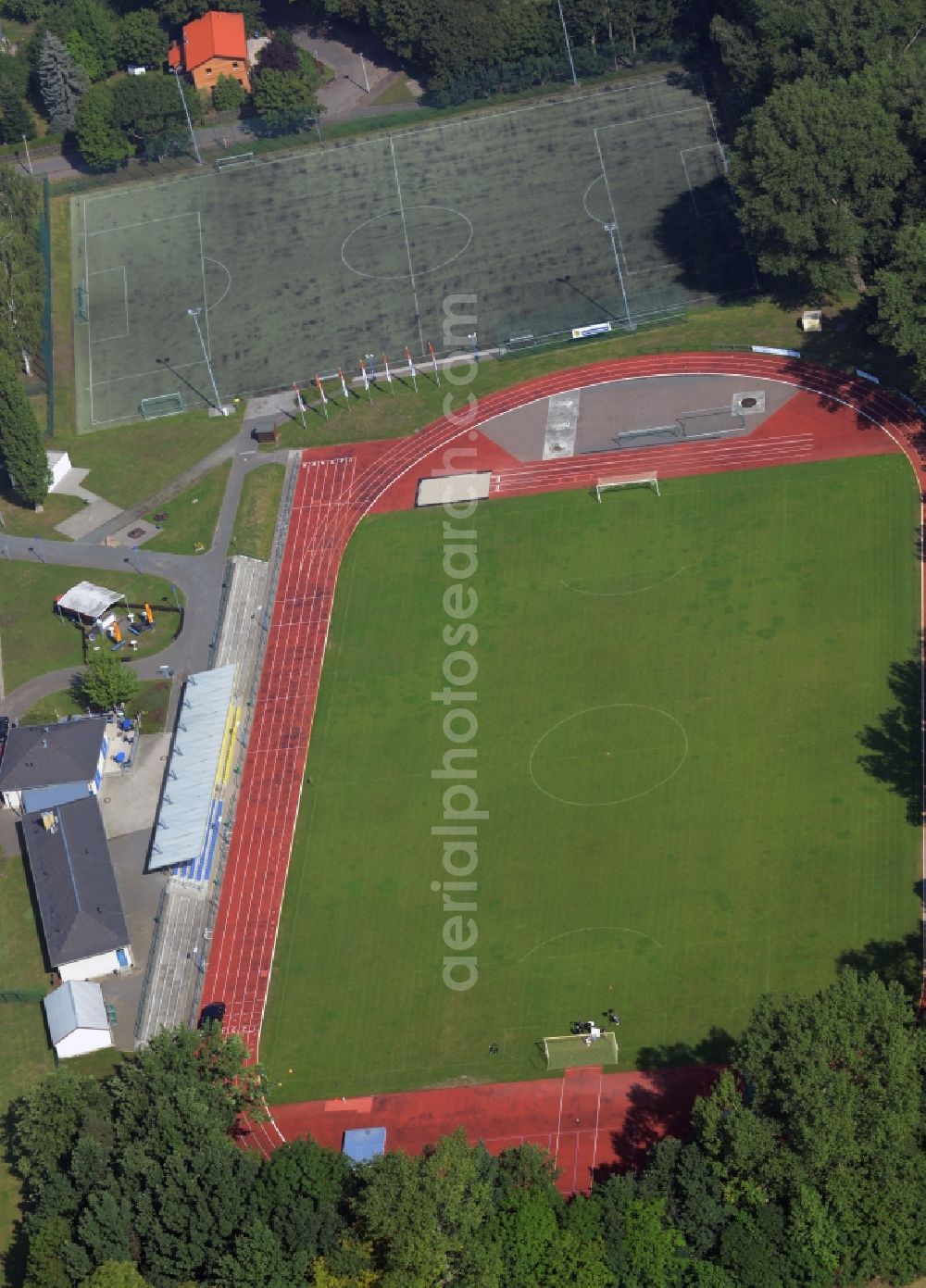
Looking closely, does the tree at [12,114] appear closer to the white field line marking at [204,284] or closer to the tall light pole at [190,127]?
the tall light pole at [190,127]

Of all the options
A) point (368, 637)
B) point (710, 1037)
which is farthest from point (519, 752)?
point (710, 1037)

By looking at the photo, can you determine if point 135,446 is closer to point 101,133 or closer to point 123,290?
point 123,290

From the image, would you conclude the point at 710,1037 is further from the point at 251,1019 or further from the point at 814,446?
the point at 814,446

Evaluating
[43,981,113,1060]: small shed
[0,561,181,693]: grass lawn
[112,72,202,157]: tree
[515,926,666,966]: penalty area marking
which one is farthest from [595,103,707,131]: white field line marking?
[43,981,113,1060]: small shed

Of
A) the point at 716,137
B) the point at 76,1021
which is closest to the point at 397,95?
the point at 716,137

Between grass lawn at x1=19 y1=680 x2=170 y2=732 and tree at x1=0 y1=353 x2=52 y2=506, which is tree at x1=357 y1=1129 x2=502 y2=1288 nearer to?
grass lawn at x1=19 y1=680 x2=170 y2=732

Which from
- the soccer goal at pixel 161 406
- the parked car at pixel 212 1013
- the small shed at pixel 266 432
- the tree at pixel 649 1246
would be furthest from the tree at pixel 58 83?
the tree at pixel 649 1246

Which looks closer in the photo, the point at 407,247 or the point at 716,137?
the point at 407,247
